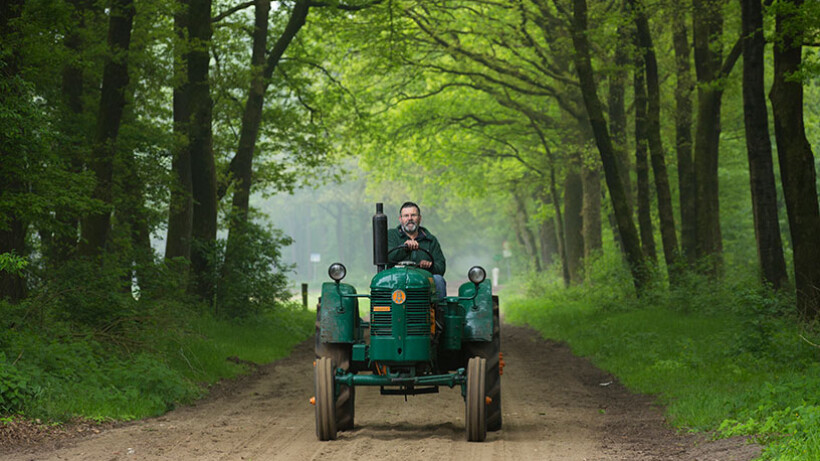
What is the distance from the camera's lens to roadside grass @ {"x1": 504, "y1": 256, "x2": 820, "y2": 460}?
329 inches

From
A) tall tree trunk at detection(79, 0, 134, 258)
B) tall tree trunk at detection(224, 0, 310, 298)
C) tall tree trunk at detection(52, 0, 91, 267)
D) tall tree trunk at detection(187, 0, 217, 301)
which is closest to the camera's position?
tall tree trunk at detection(79, 0, 134, 258)

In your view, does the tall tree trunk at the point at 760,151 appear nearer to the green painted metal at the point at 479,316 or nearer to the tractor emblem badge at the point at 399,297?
the green painted metal at the point at 479,316

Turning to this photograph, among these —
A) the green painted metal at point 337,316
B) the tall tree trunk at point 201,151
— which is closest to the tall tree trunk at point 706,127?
the tall tree trunk at point 201,151

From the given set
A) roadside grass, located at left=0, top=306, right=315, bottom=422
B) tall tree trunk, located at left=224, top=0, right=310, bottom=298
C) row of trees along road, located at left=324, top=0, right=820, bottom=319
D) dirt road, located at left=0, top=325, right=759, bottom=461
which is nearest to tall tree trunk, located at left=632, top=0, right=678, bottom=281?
row of trees along road, located at left=324, top=0, right=820, bottom=319

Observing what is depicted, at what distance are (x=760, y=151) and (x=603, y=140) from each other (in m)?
6.63

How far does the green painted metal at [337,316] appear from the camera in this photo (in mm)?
9016

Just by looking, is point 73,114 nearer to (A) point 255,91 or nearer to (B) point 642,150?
(A) point 255,91

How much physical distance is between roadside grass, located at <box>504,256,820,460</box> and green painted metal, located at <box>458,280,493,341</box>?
230 cm

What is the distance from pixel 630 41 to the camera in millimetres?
22000

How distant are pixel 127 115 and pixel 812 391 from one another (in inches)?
590

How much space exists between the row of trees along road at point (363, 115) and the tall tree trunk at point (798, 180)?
31 mm

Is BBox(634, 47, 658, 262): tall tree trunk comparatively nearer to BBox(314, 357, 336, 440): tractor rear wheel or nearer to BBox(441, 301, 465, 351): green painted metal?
BBox(441, 301, 465, 351): green painted metal

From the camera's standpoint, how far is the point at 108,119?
16.0m

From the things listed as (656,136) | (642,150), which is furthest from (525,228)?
(656,136)
